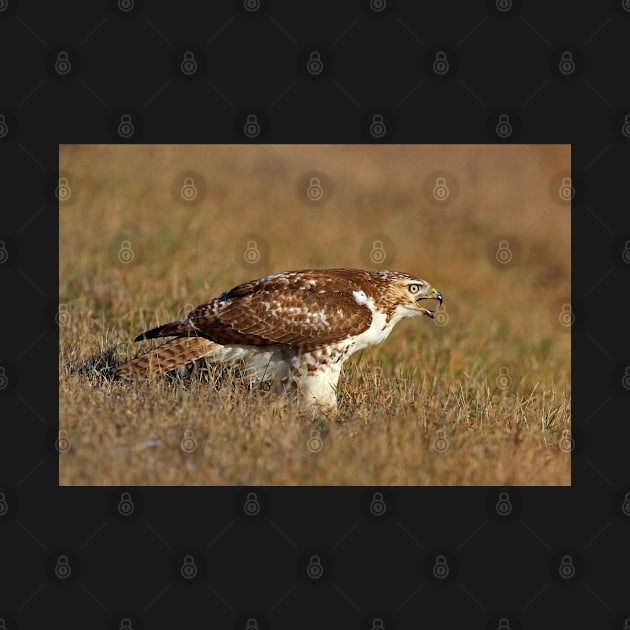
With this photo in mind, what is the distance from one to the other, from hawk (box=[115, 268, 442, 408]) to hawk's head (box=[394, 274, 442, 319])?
0.32 ft

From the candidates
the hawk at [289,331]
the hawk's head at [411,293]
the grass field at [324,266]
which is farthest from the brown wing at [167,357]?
the hawk's head at [411,293]

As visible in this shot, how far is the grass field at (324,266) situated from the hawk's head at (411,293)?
889 millimetres

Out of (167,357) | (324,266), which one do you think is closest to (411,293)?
(167,357)

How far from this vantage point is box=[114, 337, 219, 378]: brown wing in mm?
8297

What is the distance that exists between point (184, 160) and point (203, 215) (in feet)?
12.9

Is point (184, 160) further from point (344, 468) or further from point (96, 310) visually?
point (344, 468)

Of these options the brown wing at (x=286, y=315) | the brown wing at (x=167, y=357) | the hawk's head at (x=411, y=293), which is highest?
the hawk's head at (x=411, y=293)

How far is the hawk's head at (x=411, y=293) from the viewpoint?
8805 mm

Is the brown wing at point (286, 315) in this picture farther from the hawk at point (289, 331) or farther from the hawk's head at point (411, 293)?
the hawk's head at point (411, 293)

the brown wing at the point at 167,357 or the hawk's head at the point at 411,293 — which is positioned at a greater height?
the hawk's head at the point at 411,293

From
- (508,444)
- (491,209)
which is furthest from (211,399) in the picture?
(491,209)

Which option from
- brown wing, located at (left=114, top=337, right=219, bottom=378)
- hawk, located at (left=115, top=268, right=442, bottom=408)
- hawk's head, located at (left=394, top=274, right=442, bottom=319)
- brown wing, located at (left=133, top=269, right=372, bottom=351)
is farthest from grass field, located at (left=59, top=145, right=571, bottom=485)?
hawk's head, located at (left=394, top=274, right=442, bottom=319)

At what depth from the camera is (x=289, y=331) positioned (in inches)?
324

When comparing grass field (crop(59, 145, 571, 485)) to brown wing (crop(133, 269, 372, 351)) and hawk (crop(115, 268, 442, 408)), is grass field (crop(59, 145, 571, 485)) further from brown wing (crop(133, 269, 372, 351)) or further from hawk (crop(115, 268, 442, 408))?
brown wing (crop(133, 269, 372, 351))
